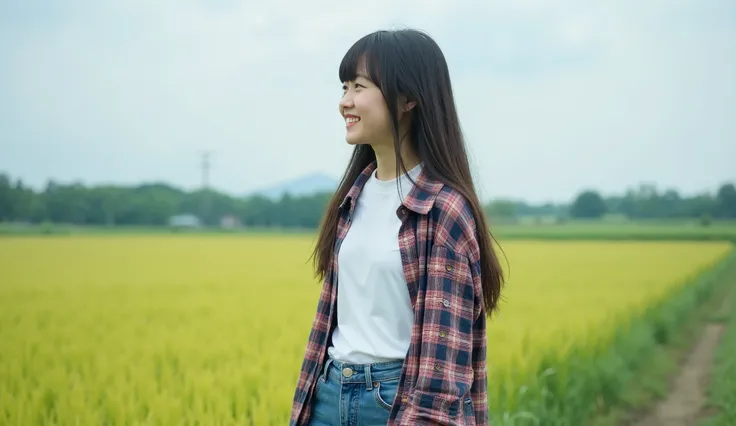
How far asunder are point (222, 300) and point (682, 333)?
5.77m

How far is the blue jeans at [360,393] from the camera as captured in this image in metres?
1.75

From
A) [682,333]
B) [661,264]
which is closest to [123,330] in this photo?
[682,333]

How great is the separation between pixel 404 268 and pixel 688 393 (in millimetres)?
5891

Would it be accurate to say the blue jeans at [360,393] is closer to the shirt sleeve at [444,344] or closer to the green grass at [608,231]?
the shirt sleeve at [444,344]

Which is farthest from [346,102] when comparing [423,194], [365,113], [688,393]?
[688,393]

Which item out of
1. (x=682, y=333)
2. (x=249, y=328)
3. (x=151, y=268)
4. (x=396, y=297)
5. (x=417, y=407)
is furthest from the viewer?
(x=151, y=268)

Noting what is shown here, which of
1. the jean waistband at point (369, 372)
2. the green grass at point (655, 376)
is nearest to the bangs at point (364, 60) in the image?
the jean waistband at point (369, 372)

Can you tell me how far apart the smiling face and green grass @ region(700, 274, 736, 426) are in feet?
14.3

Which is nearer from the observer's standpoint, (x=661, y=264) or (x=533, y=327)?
(x=533, y=327)

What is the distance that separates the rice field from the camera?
3.57 m

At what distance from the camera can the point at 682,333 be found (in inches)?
396

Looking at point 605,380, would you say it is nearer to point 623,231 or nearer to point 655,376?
point 655,376

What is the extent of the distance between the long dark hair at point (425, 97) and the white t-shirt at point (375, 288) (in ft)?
0.27

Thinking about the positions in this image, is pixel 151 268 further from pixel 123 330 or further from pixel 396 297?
pixel 396 297
